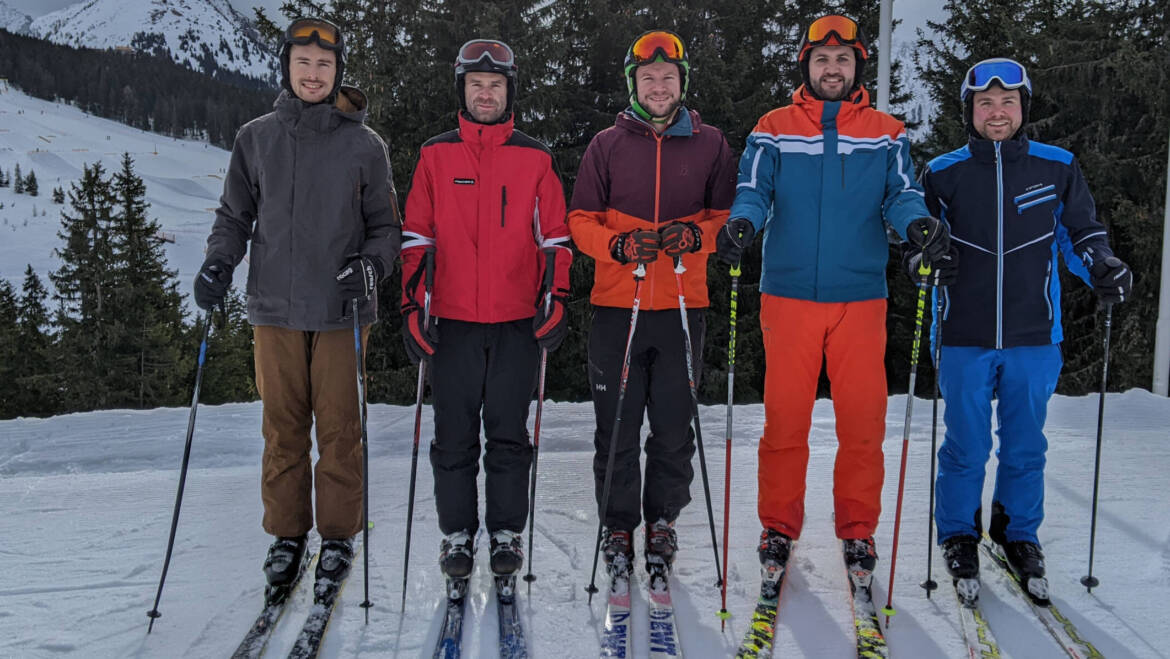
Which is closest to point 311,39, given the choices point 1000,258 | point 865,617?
point 1000,258

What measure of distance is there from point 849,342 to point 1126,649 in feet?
4.67

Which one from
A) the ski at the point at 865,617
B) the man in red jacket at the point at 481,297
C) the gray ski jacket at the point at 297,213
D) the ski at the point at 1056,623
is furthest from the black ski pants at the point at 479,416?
the ski at the point at 1056,623

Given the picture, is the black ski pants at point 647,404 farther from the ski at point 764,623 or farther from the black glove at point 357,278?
the black glove at point 357,278

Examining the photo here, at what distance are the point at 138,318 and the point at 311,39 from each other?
2122 centimetres

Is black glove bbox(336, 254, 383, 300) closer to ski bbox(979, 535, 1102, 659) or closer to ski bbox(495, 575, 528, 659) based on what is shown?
ski bbox(495, 575, 528, 659)

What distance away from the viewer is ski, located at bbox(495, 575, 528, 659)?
2.59 m

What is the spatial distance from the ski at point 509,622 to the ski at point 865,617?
119cm

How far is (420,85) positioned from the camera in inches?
410

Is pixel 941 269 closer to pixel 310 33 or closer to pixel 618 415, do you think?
pixel 618 415

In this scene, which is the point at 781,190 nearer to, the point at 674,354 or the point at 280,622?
the point at 674,354

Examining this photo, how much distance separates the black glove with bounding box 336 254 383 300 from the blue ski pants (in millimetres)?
2409

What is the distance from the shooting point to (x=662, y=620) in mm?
2781

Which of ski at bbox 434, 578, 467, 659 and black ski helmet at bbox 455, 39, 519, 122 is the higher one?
black ski helmet at bbox 455, 39, 519, 122

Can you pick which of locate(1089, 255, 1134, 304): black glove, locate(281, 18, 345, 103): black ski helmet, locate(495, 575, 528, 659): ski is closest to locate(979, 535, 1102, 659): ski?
locate(1089, 255, 1134, 304): black glove
